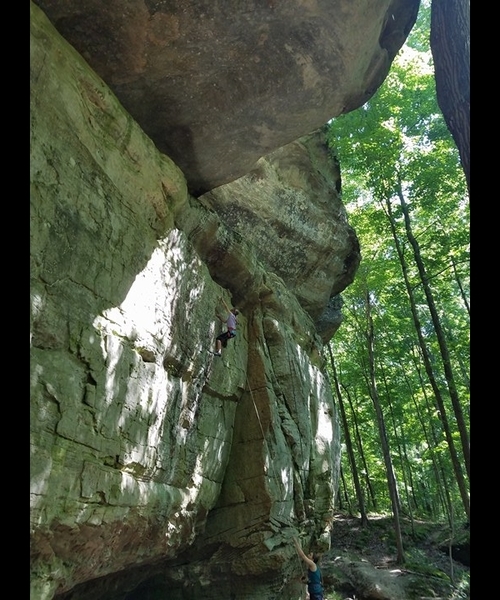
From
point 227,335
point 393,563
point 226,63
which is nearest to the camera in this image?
point 226,63

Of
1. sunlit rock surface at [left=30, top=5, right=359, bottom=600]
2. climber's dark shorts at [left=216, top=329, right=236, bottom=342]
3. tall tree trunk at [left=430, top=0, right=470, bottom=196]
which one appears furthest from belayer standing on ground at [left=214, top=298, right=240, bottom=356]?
tall tree trunk at [left=430, top=0, right=470, bottom=196]

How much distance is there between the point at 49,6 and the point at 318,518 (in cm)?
1220

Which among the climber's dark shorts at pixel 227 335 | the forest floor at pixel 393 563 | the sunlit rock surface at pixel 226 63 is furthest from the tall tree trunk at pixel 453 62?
the forest floor at pixel 393 563

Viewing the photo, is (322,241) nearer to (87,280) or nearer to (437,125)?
(437,125)

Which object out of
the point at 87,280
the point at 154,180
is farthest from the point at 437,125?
the point at 87,280

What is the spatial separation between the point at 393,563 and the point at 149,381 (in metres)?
14.3

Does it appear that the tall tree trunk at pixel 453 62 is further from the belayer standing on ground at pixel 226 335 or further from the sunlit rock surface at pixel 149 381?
the belayer standing on ground at pixel 226 335

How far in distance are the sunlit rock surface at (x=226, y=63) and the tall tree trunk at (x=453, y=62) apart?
4.00 meters

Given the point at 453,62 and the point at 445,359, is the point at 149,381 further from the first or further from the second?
the point at 445,359

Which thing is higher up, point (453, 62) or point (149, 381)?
point (453, 62)

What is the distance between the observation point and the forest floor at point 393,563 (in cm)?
1390

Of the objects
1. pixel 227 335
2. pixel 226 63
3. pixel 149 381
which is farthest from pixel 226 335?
pixel 226 63

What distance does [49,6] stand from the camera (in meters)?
6.59

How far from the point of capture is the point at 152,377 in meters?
7.70
